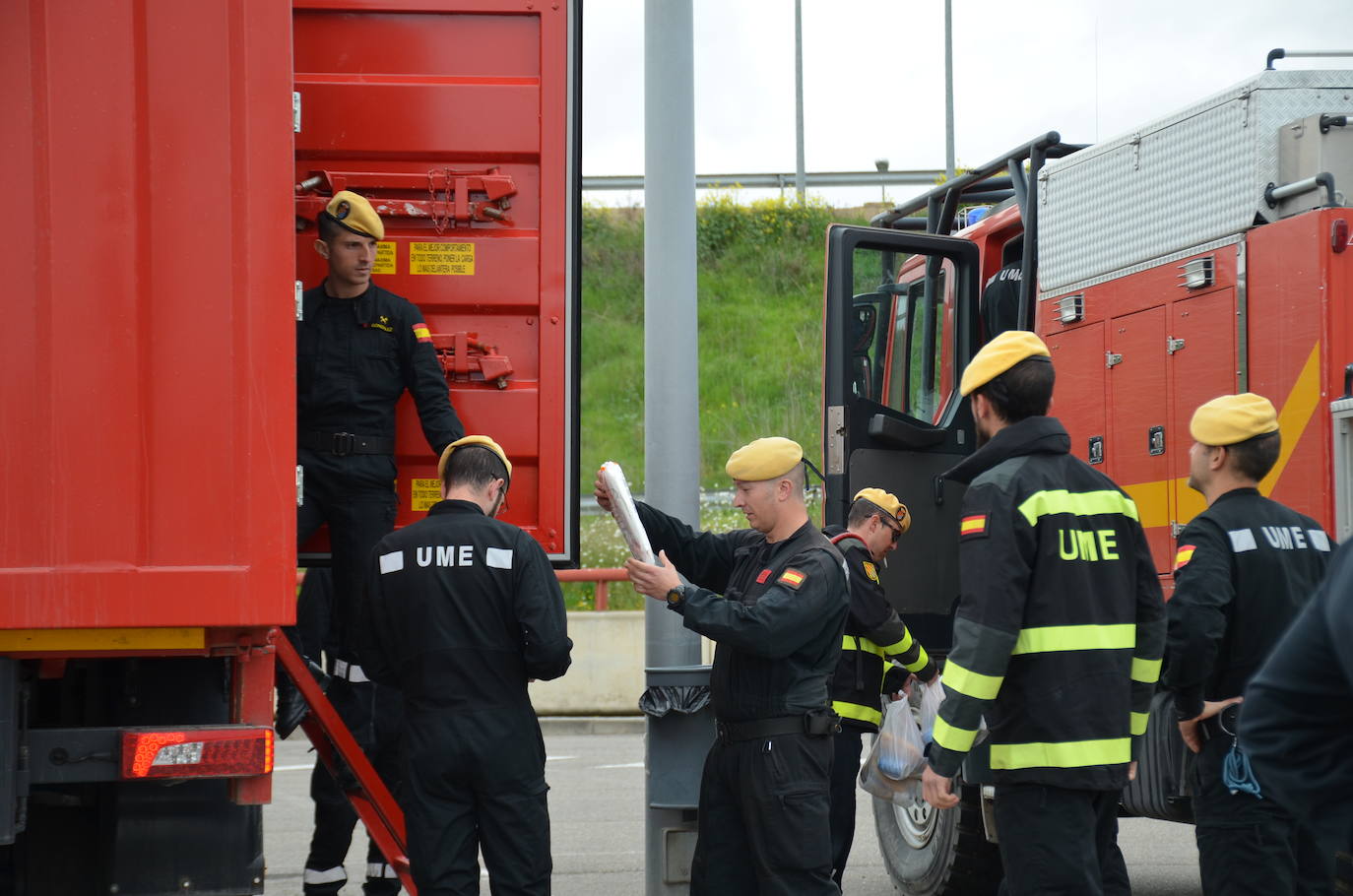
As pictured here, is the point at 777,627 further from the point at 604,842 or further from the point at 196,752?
the point at 604,842

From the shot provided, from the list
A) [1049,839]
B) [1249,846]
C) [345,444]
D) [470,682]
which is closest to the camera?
[1049,839]

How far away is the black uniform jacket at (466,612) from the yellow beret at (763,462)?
0.64m

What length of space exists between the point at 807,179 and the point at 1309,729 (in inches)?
1128

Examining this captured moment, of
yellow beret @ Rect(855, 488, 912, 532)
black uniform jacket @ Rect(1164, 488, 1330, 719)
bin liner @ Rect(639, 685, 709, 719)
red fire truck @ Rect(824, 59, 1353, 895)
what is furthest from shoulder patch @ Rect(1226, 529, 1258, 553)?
bin liner @ Rect(639, 685, 709, 719)

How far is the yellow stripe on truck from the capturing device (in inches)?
138

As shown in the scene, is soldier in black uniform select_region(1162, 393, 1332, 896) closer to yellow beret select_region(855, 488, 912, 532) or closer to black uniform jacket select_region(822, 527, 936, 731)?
black uniform jacket select_region(822, 527, 936, 731)

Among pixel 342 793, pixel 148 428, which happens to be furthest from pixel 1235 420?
pixel 342 793

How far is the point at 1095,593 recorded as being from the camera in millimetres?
3826

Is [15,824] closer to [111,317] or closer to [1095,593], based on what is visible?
[111,317]

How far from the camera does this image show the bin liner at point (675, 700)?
547 centimetres

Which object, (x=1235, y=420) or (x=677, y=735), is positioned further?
(x=677, y=735)

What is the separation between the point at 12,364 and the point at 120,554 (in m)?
0.49

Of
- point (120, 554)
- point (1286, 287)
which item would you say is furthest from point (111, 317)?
point (1286, 287)

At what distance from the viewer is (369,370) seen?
204 inches
